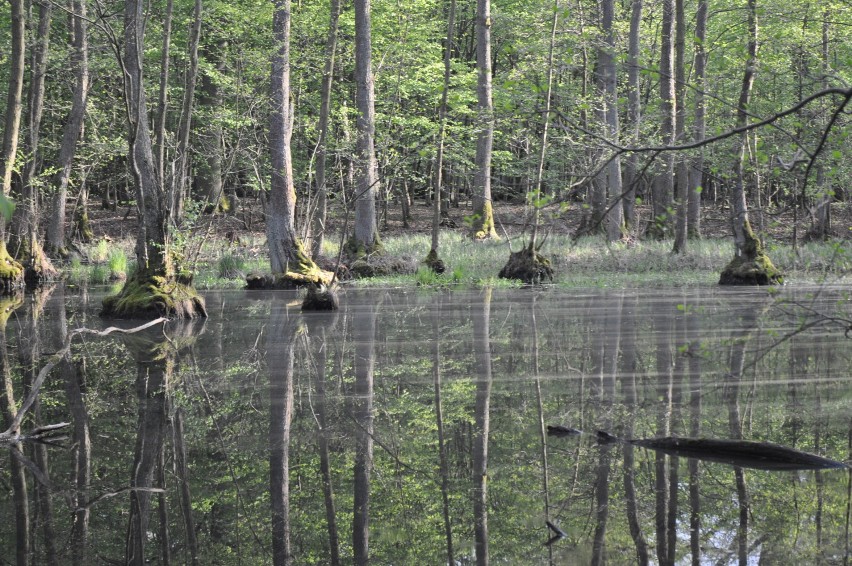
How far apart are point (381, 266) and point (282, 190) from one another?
3.65 m

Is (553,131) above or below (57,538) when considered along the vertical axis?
above

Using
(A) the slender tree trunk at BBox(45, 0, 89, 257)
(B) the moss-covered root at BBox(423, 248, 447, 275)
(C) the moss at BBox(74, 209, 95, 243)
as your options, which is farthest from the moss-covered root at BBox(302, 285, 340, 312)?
(C) the moss at BBox(74, 209, 95, 243)

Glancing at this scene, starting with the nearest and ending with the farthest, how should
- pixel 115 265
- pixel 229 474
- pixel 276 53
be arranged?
1. pixel 229 474
2. pixel 276 53
3. pixel 115 265

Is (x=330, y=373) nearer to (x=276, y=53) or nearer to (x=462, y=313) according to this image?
(x=462, y=313)

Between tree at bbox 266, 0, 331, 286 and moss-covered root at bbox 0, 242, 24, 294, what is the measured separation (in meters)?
5.80

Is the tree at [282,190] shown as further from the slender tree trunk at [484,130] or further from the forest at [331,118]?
the slender tree trunk at [484,130]

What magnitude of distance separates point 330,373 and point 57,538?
4790 mm

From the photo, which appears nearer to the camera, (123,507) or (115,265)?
(123,507)

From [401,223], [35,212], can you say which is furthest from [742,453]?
[401,223]

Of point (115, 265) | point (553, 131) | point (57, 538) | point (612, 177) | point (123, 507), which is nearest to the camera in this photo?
point (57, 538)

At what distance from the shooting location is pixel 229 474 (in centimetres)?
568

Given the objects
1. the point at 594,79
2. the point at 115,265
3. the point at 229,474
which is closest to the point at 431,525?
the point at 229,474

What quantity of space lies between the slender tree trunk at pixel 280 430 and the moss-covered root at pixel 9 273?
10307 mm

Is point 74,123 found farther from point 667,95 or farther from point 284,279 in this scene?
point 667,95
